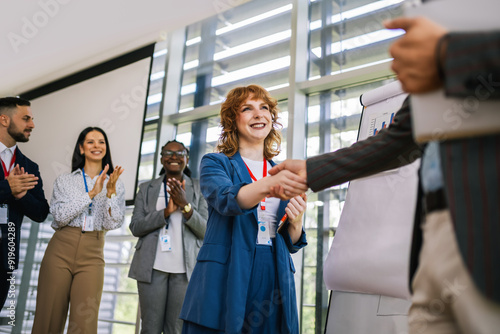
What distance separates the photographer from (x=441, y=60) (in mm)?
748

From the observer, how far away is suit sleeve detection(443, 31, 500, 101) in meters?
0.69

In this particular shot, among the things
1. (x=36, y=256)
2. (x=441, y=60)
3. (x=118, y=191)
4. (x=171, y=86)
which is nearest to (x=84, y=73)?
(x=171, y=86)

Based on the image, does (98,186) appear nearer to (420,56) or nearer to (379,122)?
(379,122)

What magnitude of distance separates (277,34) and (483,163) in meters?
3.86

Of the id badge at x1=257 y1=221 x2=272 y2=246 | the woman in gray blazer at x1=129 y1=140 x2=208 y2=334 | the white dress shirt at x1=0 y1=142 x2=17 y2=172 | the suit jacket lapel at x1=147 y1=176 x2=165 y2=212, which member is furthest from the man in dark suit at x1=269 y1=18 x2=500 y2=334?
the white dress shirt at x1=0 y1=142 x2=17 y2=172

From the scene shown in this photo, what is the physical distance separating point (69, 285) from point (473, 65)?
3.13 meters

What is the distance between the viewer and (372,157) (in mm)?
1173

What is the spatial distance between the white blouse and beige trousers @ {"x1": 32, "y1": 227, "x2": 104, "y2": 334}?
0.35 feet

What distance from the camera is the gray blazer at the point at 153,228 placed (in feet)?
10.6

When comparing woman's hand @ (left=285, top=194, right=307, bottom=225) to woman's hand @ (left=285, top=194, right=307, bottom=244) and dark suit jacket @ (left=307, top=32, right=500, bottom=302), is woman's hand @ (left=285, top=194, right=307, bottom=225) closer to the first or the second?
woman's hand @ (left=285, top=194, right=307, bottom=244)

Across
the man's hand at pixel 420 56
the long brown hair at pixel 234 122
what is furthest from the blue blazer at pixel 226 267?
the man's hand at pixel 420 56

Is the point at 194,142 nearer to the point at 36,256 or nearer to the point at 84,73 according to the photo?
the point at 84,73

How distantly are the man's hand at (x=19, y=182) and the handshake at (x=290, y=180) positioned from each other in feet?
7.52

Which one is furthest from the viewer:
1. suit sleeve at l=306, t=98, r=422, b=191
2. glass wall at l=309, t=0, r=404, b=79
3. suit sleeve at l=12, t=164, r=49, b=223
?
glass wall at l=309, t=0, r=404, b=79
